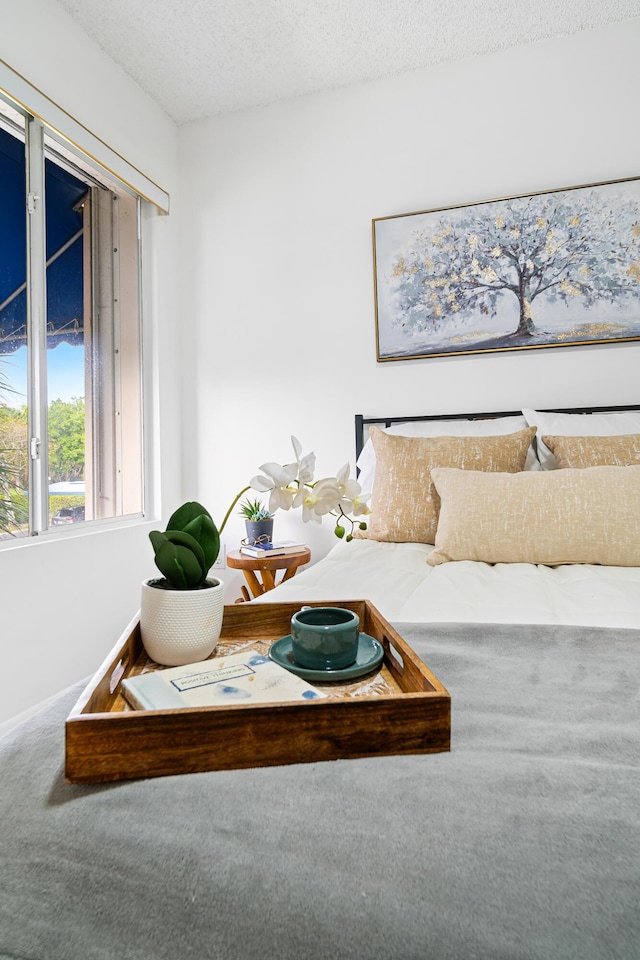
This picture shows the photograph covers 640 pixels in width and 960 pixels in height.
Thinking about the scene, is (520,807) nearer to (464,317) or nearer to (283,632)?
(283,632)

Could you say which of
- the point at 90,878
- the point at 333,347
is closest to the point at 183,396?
the point at 333,347

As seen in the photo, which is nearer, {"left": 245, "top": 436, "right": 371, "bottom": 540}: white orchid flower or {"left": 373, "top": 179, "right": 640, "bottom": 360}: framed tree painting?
{"left": 245, "top": 436, "right": 371, "bottom": 540}: white orchid flower

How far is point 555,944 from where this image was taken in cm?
37

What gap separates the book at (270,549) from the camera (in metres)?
2.46

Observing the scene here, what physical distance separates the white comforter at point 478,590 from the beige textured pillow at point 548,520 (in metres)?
0.04

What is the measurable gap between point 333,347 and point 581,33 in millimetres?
1679

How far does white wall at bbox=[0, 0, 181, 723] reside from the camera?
199 centimetres

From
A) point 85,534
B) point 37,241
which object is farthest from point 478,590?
point 37,241

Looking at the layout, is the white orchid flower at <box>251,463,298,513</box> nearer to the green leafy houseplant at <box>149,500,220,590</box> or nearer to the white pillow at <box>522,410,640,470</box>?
the green leafy houseplant at <box>149,500,220,590</box>

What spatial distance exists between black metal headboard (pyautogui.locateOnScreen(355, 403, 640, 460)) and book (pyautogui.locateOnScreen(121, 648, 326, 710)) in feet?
6.75

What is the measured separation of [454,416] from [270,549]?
1.02 meters

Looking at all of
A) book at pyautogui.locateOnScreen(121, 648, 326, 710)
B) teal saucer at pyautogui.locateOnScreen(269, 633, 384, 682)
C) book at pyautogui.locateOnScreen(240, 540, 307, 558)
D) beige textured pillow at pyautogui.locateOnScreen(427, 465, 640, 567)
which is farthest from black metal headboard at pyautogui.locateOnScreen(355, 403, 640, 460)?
book at pyautogui.locateOnScreen(121, 648, 326, 710)

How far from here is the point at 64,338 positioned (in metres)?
2.33

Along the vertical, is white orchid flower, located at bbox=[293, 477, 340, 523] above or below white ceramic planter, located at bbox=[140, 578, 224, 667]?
above
